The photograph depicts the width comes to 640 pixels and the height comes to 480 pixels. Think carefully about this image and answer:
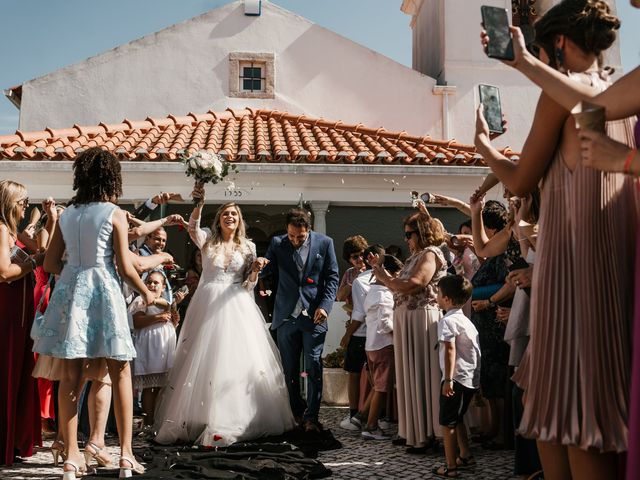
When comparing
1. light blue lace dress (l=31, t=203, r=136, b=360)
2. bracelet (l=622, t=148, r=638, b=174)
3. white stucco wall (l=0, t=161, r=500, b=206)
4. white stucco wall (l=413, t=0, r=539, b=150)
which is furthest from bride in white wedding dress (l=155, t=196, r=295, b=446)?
white stucco wall (l=413, t=0, r=539, b=150)

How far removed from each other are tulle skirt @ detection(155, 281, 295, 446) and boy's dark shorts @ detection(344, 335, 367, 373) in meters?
1.27

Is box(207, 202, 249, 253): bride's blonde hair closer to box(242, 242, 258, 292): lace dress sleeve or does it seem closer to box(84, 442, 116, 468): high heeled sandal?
box(242, 242, 258, 292): lace dress sleeve

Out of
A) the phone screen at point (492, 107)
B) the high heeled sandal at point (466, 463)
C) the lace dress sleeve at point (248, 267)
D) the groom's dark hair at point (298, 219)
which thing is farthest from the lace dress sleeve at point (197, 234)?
the phone screen at point (492, 107)

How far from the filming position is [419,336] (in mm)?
5707

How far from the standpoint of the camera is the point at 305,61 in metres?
17.5

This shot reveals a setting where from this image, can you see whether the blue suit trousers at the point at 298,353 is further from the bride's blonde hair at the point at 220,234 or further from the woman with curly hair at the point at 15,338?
the woman with curly hair at the point at 15,338

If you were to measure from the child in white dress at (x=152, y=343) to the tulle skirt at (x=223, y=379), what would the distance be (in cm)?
33

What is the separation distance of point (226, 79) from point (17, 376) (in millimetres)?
13175

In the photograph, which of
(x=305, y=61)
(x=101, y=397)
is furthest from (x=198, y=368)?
(x=305, y=61)

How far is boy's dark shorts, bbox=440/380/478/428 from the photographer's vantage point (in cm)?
489

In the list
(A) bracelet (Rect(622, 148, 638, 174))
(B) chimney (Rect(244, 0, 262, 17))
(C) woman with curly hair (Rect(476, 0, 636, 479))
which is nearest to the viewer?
(A) bracelet (Rect(622, 148, 638, 174))

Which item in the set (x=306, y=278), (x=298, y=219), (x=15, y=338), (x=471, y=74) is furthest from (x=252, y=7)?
(x=15, y=338)

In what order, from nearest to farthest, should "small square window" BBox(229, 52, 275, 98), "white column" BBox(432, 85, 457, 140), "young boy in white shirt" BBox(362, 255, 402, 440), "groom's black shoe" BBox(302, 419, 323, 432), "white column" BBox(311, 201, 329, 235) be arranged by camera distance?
"groom's black shoe" BBox(302, 419, 323, 432), "young boy in white shirt" BBox(362, 255, 402, 440), "white column" BBox(311, 201, 329, 235), "small square window" BBox(229, 52, 275, 98), "white column" BBox(432, 85, 457, 140)

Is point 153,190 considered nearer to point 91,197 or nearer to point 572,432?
point 91,197
